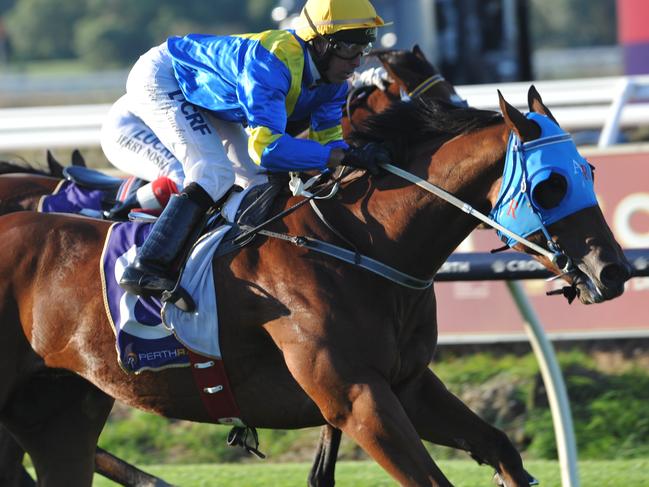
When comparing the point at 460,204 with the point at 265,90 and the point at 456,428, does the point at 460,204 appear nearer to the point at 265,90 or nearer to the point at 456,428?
the point at 265,90

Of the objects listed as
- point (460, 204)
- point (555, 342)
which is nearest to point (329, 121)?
point (460, 204)

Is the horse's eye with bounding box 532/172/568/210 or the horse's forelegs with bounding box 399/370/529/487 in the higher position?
the horse's eye with bounding box 532/172/568/210

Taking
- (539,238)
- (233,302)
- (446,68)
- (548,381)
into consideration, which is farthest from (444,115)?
(446,68)

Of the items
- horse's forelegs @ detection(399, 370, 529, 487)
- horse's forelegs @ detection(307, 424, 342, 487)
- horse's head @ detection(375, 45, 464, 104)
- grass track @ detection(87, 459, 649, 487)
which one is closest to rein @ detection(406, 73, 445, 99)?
horse's head @ detection(375, 45, 464, 104)

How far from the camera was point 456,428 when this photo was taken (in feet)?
13.5

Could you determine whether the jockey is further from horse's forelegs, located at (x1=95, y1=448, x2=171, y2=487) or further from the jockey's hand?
horse's forelegs, located at (x1=95, y1=448, x2=171, y2=487)

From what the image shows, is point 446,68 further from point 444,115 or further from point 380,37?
point 444,115

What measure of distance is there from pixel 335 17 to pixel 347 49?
11 centimetres

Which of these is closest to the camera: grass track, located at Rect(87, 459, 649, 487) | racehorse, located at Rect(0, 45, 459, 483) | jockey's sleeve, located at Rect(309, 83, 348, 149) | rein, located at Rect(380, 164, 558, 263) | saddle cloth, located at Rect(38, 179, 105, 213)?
rein, located at Rect(380, 164, 558, 263)

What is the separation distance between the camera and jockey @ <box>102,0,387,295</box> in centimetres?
386

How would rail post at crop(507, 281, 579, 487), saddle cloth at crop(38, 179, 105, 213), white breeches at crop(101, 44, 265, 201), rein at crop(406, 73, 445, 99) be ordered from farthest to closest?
rein at crop(406, 73, 445, 99)
saddle cloth at crop(38, 179, 105, 213)
rail post at crop(507, 281, 579, 487)
white breeches at crop(101, 44, 265, 201)

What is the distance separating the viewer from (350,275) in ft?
12.6

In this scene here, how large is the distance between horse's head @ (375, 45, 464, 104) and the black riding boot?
2.34 metres

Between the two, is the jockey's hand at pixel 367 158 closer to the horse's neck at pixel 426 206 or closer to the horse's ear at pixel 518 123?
the horse's neck at pixel 426 206
